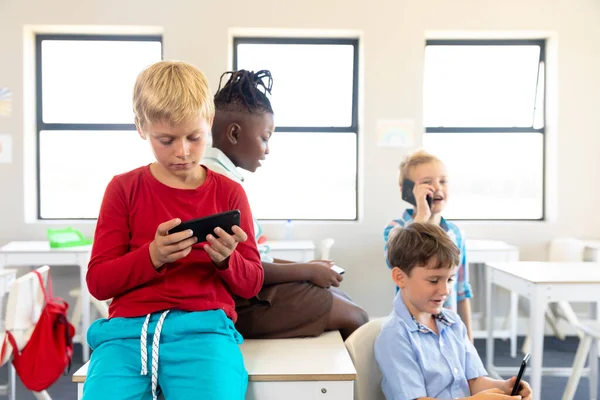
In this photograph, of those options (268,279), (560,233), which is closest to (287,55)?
(560,233)

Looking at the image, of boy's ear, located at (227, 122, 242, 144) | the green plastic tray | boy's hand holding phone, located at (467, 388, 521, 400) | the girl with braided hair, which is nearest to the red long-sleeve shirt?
the girl with braided hair

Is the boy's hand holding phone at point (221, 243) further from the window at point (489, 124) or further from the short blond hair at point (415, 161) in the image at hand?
the window at point (489, 124)

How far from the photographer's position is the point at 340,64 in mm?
4520

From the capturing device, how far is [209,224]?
3.68ft

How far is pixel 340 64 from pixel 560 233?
2283 millimetres

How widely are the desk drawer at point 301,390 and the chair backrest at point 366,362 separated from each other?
6.3 inches

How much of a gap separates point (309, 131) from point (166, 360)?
3482 mm

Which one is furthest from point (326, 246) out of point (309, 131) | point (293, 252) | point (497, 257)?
point (497, 257)

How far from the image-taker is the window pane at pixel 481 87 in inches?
179

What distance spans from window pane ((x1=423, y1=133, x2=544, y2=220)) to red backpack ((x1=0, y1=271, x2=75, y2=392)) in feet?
10.6

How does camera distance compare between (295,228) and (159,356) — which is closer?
(159,356)

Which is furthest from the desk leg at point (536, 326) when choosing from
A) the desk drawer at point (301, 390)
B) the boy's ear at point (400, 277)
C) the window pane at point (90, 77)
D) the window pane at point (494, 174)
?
the window pane at point (90, 77)

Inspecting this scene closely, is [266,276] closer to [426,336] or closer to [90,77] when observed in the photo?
[426,336]

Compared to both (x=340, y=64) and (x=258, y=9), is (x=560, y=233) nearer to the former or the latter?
(x=340, y=64)
